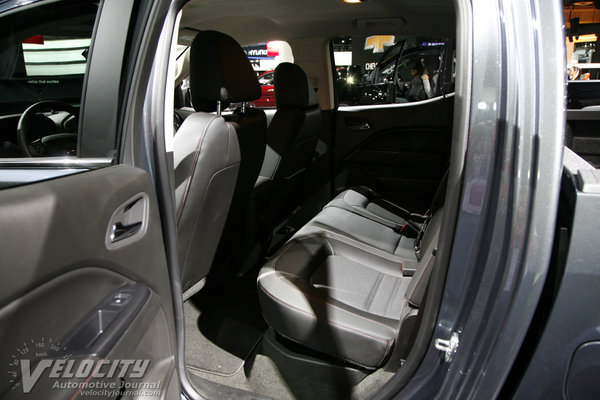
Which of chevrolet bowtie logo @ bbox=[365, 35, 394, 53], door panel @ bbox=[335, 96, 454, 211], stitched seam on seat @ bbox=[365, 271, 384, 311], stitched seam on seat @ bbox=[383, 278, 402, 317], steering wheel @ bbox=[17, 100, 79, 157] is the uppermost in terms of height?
chevrolet bowtie logo @ bbox=[365, 35, 394, 53]

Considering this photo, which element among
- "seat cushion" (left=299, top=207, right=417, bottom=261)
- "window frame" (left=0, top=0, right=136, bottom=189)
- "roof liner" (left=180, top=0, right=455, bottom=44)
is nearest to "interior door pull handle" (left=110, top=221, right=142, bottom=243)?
"window frame" (left=0, top=0, right=136, bottom=189)

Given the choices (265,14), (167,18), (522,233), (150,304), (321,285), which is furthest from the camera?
(265,14)

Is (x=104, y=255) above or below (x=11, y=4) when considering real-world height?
below

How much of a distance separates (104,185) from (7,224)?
0.76 feet

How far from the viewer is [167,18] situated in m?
1.05

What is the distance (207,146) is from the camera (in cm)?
148

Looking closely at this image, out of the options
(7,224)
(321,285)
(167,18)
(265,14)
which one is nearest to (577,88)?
(265,14)

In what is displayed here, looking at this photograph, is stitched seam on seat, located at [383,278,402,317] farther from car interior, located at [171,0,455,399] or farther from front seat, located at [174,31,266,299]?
front seat, located at [174,31,266,299]

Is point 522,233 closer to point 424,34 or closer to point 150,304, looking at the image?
point 150,304

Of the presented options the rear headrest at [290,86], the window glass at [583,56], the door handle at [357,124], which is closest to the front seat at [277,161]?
the rear headrest at [290,86]

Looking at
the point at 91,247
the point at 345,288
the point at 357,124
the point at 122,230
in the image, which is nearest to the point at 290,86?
the point at 357,124

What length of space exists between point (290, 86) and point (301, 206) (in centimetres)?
94

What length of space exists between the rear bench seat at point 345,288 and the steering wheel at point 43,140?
71 cm

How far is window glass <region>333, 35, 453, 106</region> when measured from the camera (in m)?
2.80
